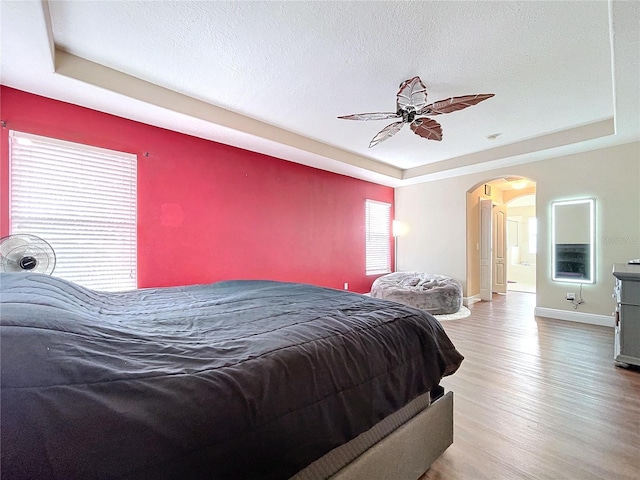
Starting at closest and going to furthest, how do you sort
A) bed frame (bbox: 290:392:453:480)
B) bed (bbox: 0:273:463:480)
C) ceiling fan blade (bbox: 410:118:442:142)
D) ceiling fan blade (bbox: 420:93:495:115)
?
bed (bbox: 0:273:463:480) → bed frame (bbox: 290:392:453:480) → ceiling fan blade (bbox: 420:93:495:115) → ceiling fan blade (bbox: 410:118:442:142)

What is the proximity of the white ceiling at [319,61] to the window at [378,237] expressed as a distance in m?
2.47

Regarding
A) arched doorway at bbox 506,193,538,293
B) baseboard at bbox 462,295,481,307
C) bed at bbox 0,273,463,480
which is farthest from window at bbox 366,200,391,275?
arched doorway at bbox 506,193,538,293

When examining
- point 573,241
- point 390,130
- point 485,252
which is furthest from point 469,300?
point 390,130

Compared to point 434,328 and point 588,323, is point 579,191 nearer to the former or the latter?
point 588,323

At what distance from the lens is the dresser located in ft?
8.64

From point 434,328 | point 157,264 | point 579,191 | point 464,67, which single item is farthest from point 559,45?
point 157,264

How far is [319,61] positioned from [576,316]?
5.11 metres

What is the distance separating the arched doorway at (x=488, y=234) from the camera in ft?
19.1

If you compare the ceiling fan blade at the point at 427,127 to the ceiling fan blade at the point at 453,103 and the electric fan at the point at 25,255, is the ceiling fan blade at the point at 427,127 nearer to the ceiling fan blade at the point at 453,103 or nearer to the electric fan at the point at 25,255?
the ceiling fan blade at the point at 453,103

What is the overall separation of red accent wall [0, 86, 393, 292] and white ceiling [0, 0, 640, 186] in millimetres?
207

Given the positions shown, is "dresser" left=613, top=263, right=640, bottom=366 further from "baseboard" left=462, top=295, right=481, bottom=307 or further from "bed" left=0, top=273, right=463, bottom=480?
"baseboard" left=462, top=295, right=481, bottom=307

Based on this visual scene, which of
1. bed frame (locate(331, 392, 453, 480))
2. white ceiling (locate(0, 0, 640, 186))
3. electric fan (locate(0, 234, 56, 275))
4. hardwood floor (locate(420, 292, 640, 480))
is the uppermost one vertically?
white ceiling (locate(0, 0, 640, 186))

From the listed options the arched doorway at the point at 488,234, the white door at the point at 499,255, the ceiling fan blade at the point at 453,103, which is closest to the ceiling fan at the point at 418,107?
the ceiling fan blade at the point at 453,103

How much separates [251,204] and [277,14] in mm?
2495
